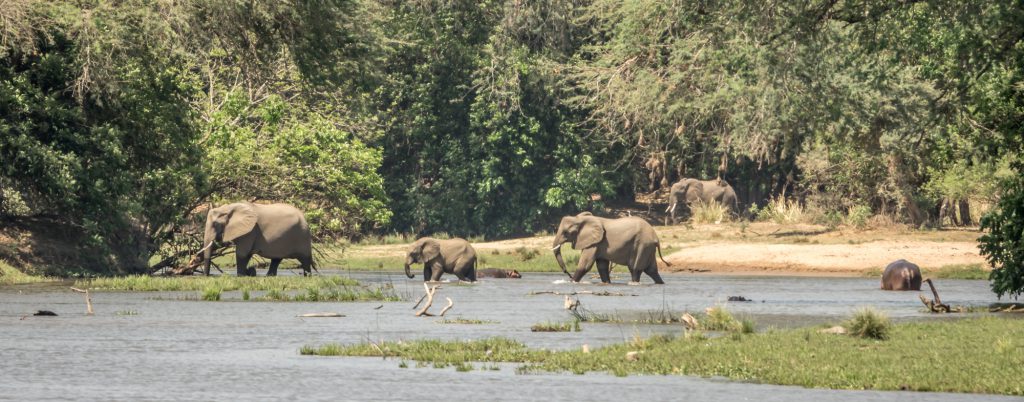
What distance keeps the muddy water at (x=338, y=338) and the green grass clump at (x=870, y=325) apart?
11.6 ft

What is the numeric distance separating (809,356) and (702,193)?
41.9 metres

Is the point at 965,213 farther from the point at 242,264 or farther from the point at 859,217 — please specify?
the point at 242,264

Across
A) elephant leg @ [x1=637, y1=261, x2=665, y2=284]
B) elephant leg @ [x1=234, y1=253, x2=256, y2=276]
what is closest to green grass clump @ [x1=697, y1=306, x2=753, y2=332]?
elephant leg @ [x1=637, y1=261, x2=665, y2=284]

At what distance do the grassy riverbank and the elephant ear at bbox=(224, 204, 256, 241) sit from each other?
18422 mm

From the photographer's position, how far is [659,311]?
3064 centimetres

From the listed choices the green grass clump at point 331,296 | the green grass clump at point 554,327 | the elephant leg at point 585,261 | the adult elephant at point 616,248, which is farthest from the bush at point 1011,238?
the elephant leg at point 585,261

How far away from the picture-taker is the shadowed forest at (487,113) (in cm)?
3194

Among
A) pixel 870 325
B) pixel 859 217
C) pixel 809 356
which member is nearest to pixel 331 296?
pixel 870 325

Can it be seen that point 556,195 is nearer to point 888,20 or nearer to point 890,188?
point 890,188

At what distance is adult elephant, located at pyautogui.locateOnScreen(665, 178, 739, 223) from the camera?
203ft

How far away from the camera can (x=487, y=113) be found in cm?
6384

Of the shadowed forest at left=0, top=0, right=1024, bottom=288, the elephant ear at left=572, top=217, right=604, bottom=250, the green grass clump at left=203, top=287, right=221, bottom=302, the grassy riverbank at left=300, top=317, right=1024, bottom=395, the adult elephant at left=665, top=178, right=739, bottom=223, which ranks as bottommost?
the grassy riverbank at left=300, top=317, right=1024, bottom=395

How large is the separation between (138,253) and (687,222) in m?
23.5

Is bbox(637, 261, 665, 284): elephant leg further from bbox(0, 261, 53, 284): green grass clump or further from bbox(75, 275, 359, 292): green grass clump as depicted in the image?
bbox(0, 261, 53, 284): green grass clump
